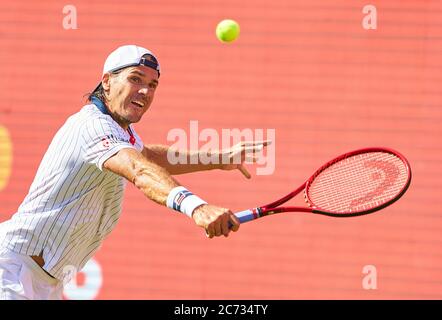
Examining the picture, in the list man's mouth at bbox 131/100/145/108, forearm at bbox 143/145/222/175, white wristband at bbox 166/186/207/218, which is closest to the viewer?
white wristband at bbox 166/186/207/218

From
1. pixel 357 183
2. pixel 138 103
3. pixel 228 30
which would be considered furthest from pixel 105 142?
pixel 228 30

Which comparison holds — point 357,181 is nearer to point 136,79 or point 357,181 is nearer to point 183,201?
point 136,79

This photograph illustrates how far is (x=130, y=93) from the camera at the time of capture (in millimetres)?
4516

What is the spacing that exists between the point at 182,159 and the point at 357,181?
0.92 metres

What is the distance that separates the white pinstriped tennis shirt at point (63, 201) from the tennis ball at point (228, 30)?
97.5 inches

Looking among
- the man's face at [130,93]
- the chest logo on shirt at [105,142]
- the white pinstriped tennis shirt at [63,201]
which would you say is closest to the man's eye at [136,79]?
the man's face at [130,93]

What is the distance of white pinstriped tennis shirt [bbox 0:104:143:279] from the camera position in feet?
13.9

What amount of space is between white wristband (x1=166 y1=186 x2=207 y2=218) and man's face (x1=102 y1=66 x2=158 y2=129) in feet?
2.87

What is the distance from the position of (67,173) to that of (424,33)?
3260 millimetres

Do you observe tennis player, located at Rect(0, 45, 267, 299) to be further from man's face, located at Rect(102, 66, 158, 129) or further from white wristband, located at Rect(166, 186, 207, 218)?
white wristband, located at Rect(166, 186, 207, 218)

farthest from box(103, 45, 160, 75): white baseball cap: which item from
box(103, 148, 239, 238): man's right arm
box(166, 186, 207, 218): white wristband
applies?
A: box(166, 186, 207, 218): white wristband

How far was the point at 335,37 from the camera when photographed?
6738 millimetres

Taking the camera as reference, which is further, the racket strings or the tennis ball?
the tennis ball
